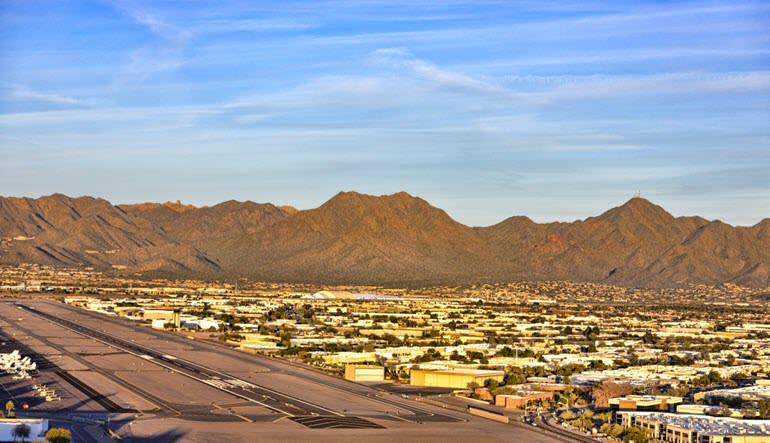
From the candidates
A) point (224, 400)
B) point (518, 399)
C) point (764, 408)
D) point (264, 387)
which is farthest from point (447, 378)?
point (764, 408)

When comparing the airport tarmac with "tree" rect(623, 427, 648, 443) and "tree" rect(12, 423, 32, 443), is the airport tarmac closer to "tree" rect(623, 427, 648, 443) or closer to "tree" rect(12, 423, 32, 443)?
"tree" rect(623, 427, 648, 443)

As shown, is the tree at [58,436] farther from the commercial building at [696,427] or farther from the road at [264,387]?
the commercial building at [696,427]

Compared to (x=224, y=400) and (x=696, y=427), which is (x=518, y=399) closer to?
(x=696, y=427)

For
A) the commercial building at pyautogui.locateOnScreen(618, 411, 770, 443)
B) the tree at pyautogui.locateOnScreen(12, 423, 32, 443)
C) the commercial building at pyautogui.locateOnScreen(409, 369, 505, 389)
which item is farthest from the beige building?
the tree at pyautogui.locateOnScreen(12, 423, 32, 443)

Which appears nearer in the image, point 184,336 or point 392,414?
point 392,414

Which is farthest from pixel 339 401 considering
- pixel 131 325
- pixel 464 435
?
pixel 131 325

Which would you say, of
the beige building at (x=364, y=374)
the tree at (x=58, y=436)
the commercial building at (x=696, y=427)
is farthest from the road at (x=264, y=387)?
the tree at (x=58, y=436)

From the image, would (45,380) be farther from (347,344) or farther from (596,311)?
(596,311)
